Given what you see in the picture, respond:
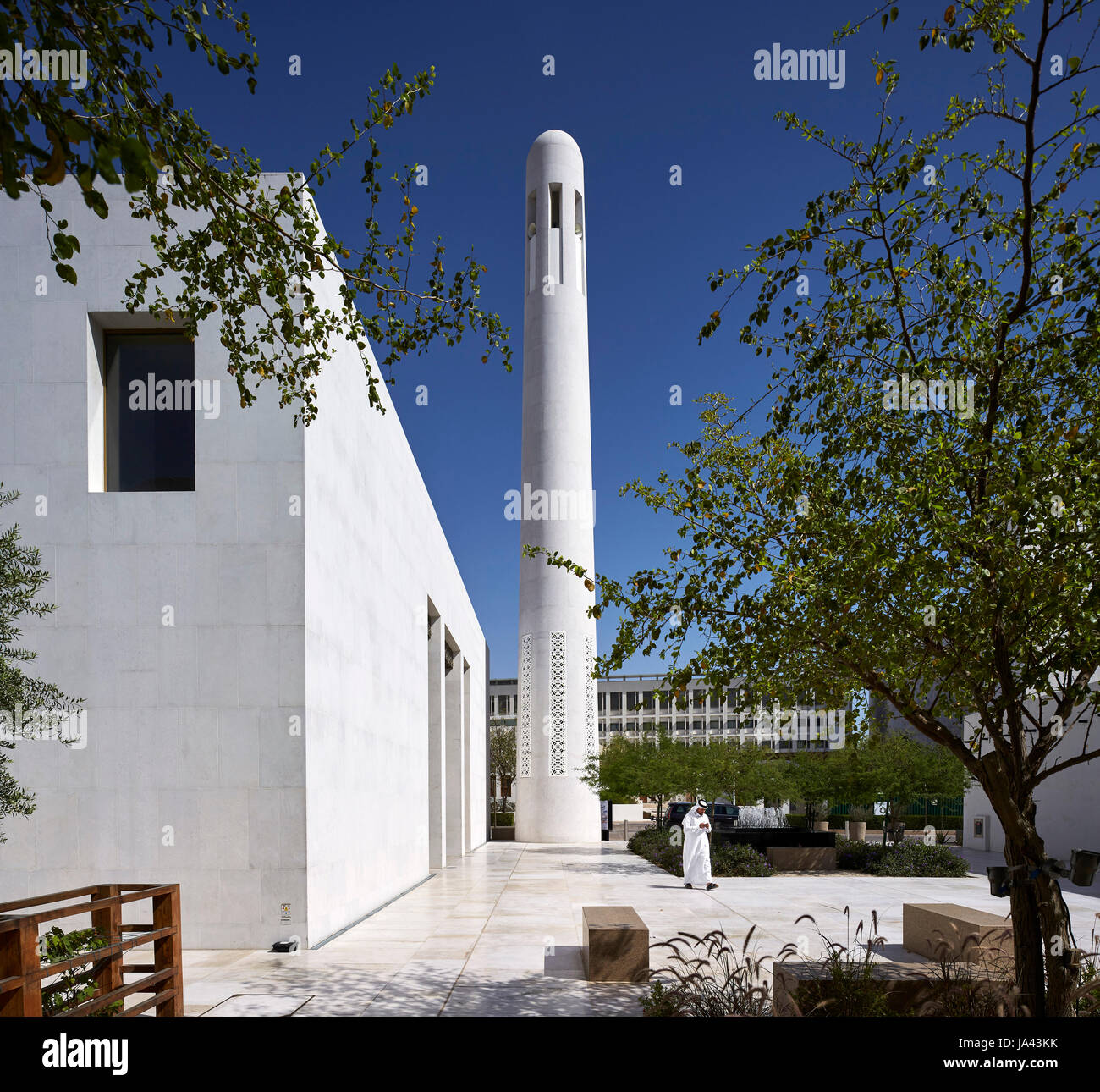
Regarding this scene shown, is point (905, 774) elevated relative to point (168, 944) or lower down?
lower down

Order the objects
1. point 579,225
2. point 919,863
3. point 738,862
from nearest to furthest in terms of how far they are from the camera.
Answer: point 919,863 → point 738,862 → point 579,225

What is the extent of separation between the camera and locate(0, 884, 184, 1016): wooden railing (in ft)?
17.6

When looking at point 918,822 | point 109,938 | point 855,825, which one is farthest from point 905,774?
point 109,938

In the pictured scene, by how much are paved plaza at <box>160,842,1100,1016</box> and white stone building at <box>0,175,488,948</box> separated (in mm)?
1296

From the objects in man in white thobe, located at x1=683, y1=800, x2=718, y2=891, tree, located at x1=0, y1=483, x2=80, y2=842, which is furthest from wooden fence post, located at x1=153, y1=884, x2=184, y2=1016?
man in white thobe, located at x1=683, y1=800, x2=718, y2=891

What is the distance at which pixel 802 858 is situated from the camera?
24.5 m

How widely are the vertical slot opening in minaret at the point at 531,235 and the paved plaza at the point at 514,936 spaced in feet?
81.7

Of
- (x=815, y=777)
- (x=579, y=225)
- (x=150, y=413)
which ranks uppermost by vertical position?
(x=579, y=225)

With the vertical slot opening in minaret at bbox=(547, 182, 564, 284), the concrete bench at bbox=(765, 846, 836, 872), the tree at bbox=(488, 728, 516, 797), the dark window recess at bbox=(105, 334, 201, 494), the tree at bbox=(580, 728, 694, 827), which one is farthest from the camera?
the tree at bbox=(488, 728, 516, 797)

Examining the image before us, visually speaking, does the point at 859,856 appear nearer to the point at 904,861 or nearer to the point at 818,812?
the point at 904,861

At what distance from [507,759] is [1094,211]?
199 ft

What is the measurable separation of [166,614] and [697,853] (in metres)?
12.1

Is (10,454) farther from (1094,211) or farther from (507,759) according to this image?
(507,759)

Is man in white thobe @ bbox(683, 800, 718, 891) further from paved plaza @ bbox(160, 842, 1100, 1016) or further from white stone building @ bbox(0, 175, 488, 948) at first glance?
white stone building @ bbox(0, 175, 488, 948)
